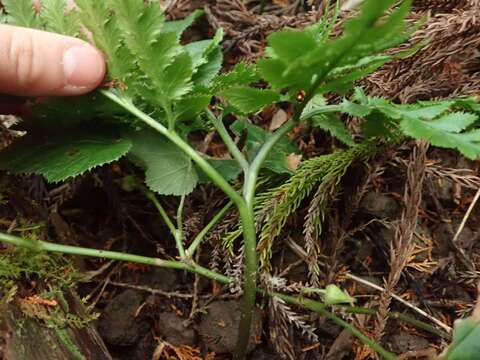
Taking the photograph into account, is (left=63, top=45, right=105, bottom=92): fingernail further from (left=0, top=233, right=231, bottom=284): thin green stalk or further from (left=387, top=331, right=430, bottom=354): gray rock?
(left=387, top=331, right=430, bottom=354): gray rock

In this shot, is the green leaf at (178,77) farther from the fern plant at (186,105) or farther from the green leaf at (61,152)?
the green leaf at (61,152)

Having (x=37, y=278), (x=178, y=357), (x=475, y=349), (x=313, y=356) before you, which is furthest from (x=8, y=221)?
(x=475, y=349)

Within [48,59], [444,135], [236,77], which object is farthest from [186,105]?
[444,135]

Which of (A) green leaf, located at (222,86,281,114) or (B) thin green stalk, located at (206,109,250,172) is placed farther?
(B) thin green stalk, located at (206,109,250,172)

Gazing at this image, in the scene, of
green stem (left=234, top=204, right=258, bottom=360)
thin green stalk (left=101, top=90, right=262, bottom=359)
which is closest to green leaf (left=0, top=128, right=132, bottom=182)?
thin green stalk (left=101, top=90, right=262, bottom=359)

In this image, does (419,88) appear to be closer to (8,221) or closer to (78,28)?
(78,28)

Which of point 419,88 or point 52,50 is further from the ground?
point 52,50

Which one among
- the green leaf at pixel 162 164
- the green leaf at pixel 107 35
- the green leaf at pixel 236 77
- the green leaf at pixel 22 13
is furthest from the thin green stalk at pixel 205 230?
the green leaf at pixel 22 13
